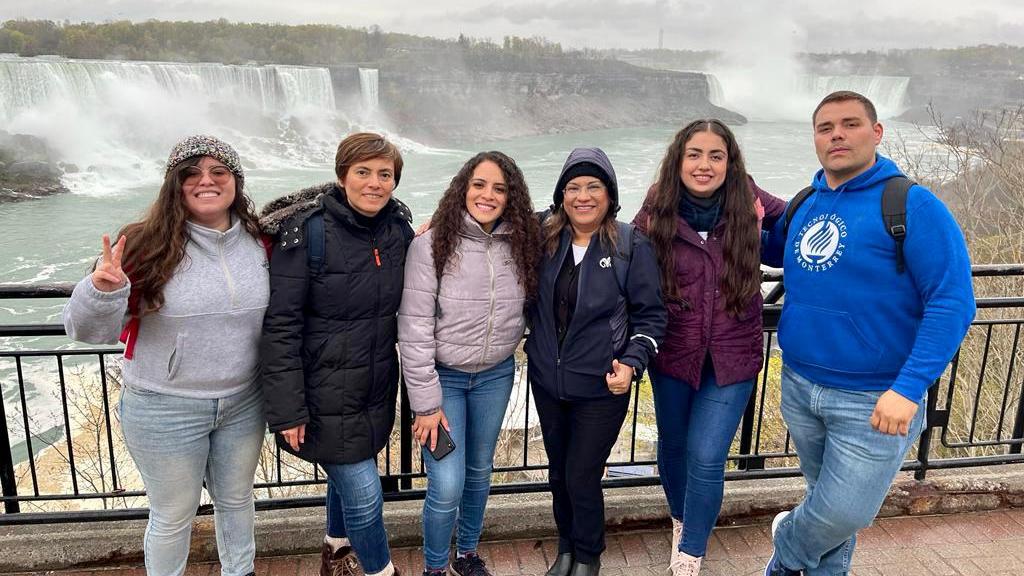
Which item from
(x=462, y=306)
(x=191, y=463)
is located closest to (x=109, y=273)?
(x=191, y=463)

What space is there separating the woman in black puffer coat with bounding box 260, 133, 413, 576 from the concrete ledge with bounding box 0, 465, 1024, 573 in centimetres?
63

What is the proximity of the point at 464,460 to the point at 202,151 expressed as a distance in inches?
58.9

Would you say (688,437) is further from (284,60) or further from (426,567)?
(284,60)

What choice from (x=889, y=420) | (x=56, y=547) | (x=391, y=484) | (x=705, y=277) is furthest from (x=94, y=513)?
(x=889, y=420)

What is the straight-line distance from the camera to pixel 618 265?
2609mm

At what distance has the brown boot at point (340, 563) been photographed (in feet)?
9.31

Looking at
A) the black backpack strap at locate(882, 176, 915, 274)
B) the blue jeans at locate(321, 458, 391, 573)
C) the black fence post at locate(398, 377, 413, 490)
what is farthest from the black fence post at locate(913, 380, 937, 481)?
the blue jeans at locate(321, 458, 391, 573)

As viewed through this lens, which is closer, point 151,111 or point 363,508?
point 363,508

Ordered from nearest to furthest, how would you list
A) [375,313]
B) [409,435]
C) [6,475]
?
[375,313], [6,475], [409,435]

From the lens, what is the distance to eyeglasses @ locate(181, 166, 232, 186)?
223 cm

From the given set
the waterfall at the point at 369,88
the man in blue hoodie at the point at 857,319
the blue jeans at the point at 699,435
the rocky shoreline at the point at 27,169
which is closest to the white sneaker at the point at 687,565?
the blue jeans at the point at 699,435

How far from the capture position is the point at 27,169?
37812 mm

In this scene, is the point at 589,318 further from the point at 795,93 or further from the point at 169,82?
the point at 795,93

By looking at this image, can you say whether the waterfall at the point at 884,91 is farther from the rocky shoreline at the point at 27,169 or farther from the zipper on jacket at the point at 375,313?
the zipper on jacket at the point at 375,313
